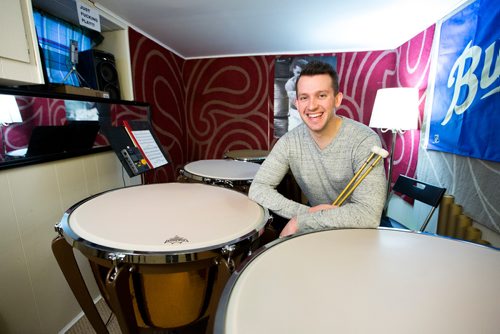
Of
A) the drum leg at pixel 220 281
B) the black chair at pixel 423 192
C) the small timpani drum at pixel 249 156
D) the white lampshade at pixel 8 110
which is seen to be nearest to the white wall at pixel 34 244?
the white lampshade at pixel 8 110

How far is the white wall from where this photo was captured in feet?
3.59

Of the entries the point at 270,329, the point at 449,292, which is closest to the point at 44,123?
the point at 270,329

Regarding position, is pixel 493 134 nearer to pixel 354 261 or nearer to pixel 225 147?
pixel 354 261

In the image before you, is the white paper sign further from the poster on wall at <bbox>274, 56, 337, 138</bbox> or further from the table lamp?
the table lamp

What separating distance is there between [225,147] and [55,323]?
2569 millimetres

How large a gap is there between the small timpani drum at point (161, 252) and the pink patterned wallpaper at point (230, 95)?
5.84 ft

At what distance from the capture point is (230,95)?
11.0ft

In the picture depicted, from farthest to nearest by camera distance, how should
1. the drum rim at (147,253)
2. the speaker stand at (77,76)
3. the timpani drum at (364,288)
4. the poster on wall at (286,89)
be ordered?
the poster on wall at (286,89)
the speaker stand at (77,76)
the drum rim at (147,253)
the timpani drum at (364,288)

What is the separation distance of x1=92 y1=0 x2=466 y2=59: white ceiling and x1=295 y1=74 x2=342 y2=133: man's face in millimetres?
962

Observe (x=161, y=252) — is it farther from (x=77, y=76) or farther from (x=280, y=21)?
(x=280, y=21)

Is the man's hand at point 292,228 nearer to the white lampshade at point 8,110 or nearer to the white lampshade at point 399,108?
the white lampshade at point 8,110

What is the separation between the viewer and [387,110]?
215 cm

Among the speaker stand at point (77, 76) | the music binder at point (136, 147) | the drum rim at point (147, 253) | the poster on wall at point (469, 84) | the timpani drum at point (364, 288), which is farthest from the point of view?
the speaker stand at point (77, 76)

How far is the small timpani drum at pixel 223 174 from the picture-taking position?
134 cm
